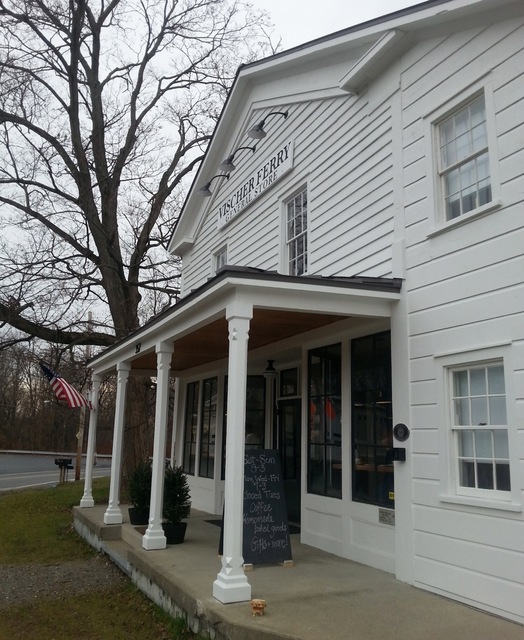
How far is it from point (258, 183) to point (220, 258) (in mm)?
2511

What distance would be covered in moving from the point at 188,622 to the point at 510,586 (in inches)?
107

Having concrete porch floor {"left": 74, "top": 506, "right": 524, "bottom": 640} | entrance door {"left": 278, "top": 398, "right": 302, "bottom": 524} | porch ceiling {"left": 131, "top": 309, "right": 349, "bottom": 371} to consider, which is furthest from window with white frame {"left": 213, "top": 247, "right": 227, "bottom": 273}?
concrete porch floor {"left": 74, "top": 506, "right": 524, "bottom": 640}

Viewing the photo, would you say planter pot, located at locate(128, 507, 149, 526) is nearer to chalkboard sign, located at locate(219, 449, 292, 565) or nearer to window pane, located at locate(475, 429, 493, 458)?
chalkboard sign, located at locate(219, 449, 292, 565)

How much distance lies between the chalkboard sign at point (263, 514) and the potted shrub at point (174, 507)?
1.73 m

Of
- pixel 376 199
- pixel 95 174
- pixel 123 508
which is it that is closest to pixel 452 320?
pixel 376 199

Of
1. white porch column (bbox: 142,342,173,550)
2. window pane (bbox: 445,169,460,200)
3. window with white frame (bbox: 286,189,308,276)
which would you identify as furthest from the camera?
window with white frame (bbox: 286,189,308,276)

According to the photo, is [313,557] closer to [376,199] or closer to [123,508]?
[376,199]

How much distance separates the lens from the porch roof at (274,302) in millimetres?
5500

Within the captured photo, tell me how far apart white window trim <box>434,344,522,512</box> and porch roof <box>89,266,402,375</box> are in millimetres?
947

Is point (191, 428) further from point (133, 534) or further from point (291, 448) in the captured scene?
point (133, 534)

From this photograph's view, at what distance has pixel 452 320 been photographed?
5.50 m

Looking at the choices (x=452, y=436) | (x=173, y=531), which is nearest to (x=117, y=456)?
(x=173, y=531)

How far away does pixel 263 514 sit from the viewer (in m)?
6.41

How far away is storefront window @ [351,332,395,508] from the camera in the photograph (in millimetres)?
6273
